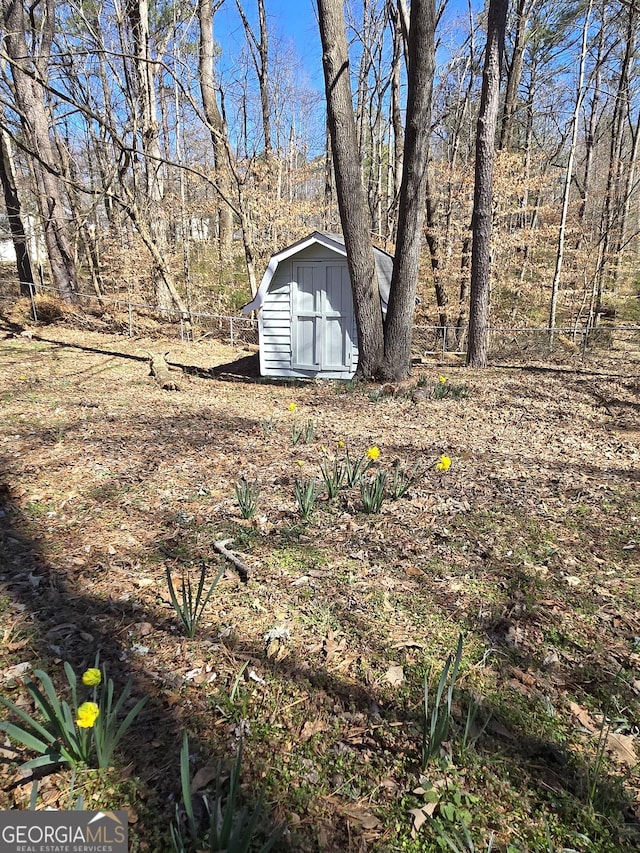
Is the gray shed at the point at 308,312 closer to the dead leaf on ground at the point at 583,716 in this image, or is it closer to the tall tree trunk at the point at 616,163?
the dead leaf on ground at the point at 583,716

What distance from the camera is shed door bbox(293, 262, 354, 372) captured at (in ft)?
31.2

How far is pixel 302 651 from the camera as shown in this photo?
7.00 feet

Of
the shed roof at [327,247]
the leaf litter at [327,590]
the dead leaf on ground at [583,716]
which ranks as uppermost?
the shed roof at [327,247]

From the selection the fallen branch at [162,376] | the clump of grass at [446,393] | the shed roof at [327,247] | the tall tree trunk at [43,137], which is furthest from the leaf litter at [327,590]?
the tall tree trunk at [43,137]

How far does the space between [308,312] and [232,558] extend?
25.7 ft

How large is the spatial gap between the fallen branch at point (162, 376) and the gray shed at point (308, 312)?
2.25 metres

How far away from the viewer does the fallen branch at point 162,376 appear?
25.2ft

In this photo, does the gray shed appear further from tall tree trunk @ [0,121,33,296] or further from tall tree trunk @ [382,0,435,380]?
tall tree trunk @ [0,121,33,296]

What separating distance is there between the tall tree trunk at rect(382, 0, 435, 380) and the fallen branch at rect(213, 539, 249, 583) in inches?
210

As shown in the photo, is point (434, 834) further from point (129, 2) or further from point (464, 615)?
point (129, 2)

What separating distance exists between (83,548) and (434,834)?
7.81 ft

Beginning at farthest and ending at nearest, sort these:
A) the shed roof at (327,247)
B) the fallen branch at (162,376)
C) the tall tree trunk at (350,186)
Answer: the shed roof at (327,247) < the fallen branch at (162,376) < the tall tree trunk at (350,186)

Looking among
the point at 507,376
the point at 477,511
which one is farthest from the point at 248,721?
the point at 507,376

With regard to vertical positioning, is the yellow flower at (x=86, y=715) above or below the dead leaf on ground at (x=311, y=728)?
above
